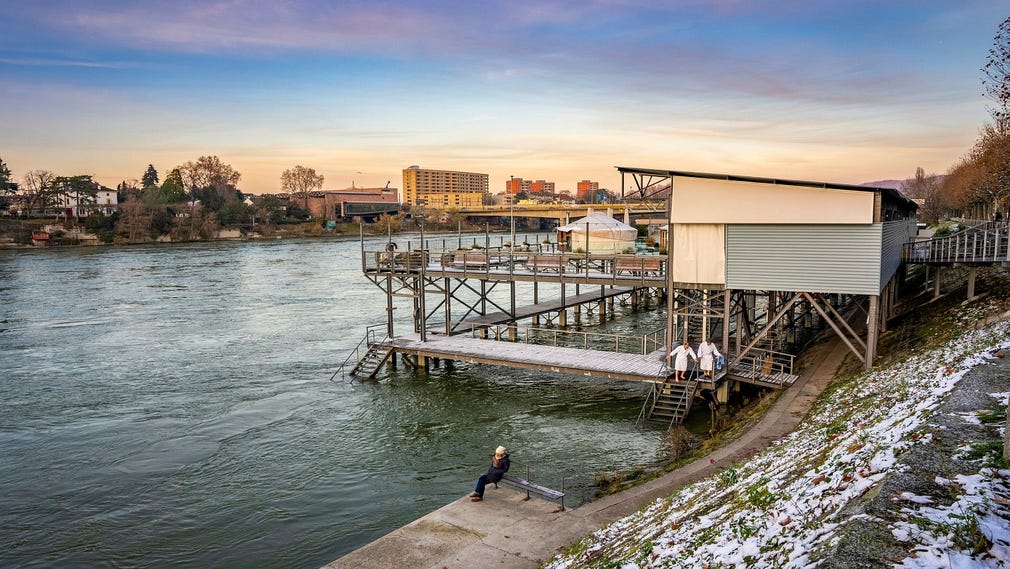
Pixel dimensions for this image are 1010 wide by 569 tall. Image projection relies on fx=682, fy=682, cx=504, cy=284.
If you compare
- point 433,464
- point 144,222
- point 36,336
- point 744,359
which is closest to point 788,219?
point 744,359

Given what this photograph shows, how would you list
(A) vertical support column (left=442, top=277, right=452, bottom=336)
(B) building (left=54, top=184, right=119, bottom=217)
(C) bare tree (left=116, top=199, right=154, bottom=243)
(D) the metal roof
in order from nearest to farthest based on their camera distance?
(D) the metal roof, (A) vertical support column (left=442, top=277, right=452, bottom=336), (C) bare tree (left=116, top=199, right=154, bottom=243), (B) building (left=54, top=184, right=119, bottom=217)

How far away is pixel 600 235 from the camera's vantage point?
129 feet

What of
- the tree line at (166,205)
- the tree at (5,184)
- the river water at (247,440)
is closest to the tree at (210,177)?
the tree line at (166,205)

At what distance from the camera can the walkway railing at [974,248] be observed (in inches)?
965

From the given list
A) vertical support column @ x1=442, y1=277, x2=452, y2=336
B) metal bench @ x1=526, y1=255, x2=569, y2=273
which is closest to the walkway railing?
metal bench @ x1=526, y1=255, x2=569, y2=273

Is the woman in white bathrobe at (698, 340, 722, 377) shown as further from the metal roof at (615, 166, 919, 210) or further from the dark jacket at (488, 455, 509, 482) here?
the dark jacket at (488, 455, 509, 482)

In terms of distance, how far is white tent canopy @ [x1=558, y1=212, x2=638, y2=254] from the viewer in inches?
1491

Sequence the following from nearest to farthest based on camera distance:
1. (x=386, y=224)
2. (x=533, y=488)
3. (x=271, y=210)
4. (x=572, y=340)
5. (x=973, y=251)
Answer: (x=533, y=488), (x=973, y=251), (x=572, y=340), (x=271, y=210), (x=386, y=224)

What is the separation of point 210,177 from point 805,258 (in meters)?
173

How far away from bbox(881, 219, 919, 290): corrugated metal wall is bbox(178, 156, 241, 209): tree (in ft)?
487

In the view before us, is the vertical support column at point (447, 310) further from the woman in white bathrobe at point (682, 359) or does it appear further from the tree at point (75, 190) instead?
the tree at point (75, 190)

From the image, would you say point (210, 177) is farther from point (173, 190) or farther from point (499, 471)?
point (499, 471)

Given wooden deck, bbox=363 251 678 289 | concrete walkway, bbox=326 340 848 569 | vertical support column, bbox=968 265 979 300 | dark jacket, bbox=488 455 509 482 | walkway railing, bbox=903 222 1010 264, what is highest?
walkway railing, bbox=903 222 1010 264

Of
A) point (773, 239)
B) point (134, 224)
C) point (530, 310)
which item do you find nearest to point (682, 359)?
point (773, 239)
